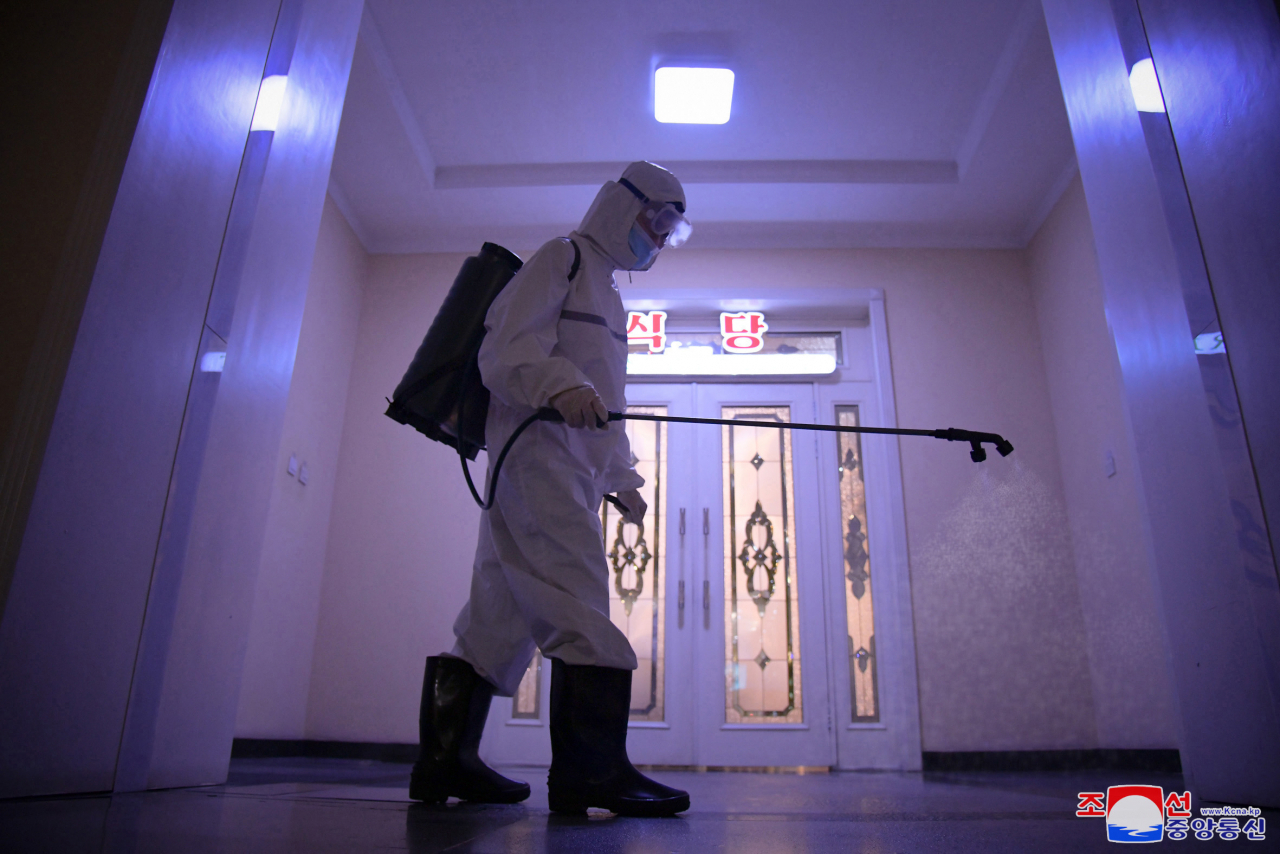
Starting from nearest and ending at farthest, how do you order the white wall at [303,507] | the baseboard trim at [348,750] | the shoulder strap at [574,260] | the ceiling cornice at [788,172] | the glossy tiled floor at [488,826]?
the glossy tiled floor at [488,826] < the shoulder strap at [574,260] < the white wall at [303,507] < the baseboard trim at [348,750] < the ceiling cornice at [788,172]

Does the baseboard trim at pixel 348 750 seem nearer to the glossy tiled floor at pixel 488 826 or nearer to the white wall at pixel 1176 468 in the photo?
the glossy tiled floor at pixel 488 826

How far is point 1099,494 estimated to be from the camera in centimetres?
370

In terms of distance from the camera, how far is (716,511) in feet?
13.8

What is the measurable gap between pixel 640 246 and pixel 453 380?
56 centimetres

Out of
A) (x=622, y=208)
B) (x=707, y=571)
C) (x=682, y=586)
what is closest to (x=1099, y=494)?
(x=707, y=571)

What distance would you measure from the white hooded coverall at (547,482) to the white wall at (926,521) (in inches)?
101

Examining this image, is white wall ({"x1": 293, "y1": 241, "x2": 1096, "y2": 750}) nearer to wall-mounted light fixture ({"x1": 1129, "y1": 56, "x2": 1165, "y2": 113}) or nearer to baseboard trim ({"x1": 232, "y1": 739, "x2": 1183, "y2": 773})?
baseboard trim ({"x1": 232, "y1": 739, "x2": 1183, "y2": 773})

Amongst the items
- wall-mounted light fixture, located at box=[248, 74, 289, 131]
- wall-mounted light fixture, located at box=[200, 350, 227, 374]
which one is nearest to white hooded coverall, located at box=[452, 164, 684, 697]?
wall-mounted light fixture, located at box=[200, 350, 227, 374]

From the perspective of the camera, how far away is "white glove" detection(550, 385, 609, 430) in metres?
1.42

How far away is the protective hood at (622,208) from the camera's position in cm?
181

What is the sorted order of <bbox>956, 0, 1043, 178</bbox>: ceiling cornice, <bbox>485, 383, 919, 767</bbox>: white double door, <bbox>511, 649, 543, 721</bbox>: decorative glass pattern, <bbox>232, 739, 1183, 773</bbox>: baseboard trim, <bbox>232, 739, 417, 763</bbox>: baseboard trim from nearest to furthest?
<bbox>956, 0, 1043, 178</bbox>: ceiling cornice < <bbox>232, 739, 1183, 773</bbox>: baseboard trim < <bbox>232, 739, 417, 763</bbox>: baseboard trim < <bbox>485, 383, 919, 767</bbox>: white double door < <bbox>511, 649, 543, 721</bbox>: decorative glass pattern

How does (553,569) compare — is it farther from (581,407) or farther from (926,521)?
(926,521)

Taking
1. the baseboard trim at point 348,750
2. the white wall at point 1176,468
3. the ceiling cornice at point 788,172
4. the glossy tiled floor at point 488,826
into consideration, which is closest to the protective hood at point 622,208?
the white wall at point 1176,468

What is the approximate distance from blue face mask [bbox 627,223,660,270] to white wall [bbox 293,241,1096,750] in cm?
261
